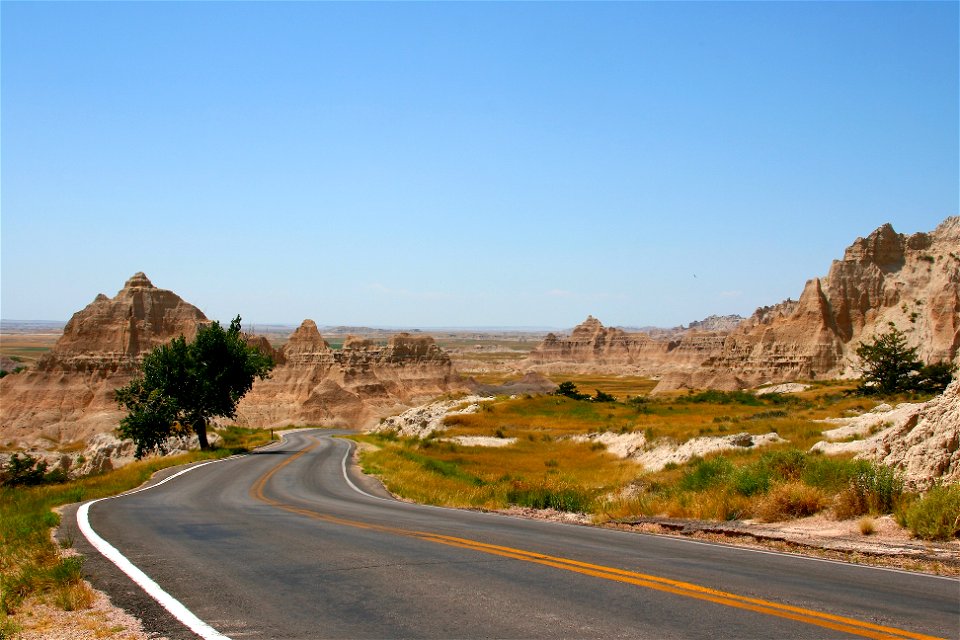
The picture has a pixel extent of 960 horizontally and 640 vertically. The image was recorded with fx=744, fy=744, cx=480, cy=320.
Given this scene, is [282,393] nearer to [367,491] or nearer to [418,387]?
[418,387]

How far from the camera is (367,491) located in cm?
2486

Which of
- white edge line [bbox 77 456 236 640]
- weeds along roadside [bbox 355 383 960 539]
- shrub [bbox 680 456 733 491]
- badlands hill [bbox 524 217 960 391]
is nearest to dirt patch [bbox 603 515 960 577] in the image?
weeds along roadside [bbox 355 383 960 539]

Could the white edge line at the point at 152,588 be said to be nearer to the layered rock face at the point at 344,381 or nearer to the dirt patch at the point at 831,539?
the dirt patch at the point at 831,539

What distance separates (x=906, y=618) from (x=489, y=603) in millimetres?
3715

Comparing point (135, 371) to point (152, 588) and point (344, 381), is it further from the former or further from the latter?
point (152, 588)

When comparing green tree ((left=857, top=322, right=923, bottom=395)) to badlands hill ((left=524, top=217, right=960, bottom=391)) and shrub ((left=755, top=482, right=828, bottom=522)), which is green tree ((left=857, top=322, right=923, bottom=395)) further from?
shrub ((left=755, top=482, right=828, bottom=522))

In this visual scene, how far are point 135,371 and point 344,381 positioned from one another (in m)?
28.6

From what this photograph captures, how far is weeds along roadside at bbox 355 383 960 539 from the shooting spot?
44.1 feet

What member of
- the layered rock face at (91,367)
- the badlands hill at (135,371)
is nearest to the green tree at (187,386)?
the badlands hill at (135,371)

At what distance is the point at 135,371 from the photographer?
87000 mm

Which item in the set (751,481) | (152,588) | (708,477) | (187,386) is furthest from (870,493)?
(187,386)

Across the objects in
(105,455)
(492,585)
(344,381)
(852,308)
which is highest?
(852,308)

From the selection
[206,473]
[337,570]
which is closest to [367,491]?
[206,473]

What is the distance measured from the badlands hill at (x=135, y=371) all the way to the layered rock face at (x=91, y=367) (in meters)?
0.11
